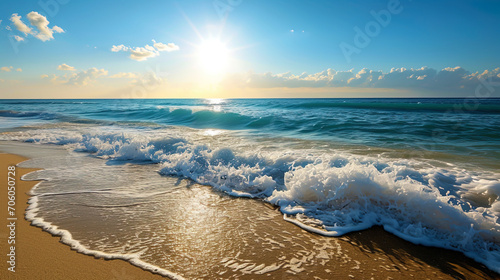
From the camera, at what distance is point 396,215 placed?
3523mm

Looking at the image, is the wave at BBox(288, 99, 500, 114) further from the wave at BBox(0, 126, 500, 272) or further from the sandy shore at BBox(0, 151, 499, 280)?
the sandy shore at BBox(0, 151, 499, 280)

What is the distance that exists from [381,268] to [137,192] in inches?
162

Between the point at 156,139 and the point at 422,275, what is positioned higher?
the point at 156,139

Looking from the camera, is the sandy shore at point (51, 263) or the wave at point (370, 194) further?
the wave at point (370, 194)

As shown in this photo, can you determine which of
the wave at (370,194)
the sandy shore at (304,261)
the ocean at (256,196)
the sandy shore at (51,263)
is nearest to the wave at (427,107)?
the ocean at (256,196)

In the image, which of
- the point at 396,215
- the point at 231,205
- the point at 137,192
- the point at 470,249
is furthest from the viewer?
the point at 137,192

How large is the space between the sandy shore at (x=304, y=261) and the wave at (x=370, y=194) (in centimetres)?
24

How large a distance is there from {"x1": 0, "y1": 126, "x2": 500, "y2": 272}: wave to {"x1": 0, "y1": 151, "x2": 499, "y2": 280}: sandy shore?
241 millimetres

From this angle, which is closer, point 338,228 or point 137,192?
point 338,228

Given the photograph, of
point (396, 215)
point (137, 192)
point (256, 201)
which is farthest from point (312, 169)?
point (137, 192)

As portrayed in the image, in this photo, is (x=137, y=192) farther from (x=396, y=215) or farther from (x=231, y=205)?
(x=396, y=215)

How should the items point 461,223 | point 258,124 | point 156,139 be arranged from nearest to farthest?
point 461,223 < point 156,139 < point 258,124

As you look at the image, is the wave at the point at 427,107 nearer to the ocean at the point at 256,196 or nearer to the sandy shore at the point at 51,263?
the ocean at the point at 256,196

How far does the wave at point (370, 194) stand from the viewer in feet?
10.1
